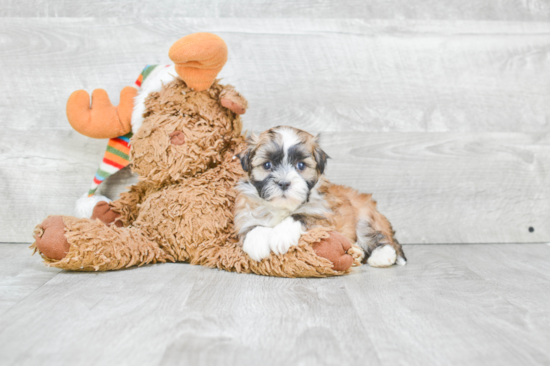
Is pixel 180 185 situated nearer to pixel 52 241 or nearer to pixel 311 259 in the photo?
pixel 52 241

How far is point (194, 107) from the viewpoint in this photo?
5.95 feet

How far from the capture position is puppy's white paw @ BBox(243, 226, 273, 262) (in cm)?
165

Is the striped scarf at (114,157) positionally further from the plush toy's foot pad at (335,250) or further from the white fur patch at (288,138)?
the plush toy's foot pad at (335,250)

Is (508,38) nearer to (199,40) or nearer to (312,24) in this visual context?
(312,24)

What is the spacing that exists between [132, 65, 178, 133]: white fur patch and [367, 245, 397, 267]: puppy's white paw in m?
1.10

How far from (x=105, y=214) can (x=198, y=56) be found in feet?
2.71

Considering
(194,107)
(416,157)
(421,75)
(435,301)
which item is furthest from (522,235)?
(194,107)

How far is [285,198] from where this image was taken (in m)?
1.58

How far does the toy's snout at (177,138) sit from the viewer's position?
1785 mm

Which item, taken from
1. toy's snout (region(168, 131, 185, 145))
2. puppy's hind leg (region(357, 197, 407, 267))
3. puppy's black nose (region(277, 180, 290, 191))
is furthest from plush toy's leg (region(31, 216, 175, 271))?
puppy's hind leg (region(357, 197, 407, 267))

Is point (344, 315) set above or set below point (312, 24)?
below

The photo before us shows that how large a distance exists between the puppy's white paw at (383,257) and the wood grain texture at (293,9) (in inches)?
47.6

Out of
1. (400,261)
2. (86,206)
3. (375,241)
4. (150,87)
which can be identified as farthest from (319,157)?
(86,206)

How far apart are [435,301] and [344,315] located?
1.13 ft
